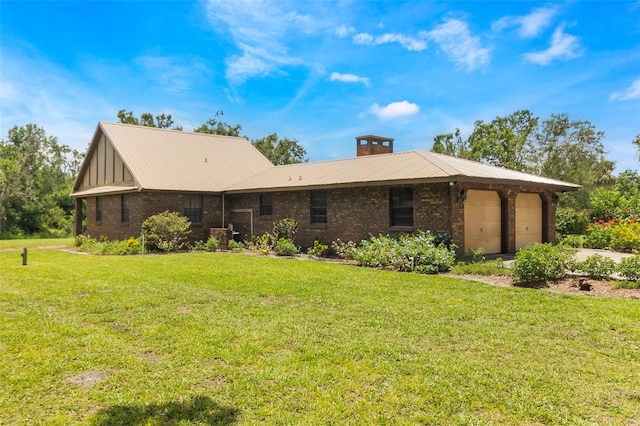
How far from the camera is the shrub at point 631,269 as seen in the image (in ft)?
29.7

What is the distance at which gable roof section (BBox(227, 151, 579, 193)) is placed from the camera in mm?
13031

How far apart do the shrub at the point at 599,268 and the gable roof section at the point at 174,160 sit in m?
15.1

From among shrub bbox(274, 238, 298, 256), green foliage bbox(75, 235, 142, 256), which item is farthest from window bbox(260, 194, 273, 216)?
green foliage bbox(75, 235, 142, 256)

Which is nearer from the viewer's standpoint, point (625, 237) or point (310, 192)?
point (625, 237)

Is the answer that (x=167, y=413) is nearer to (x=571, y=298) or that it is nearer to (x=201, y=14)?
(x=571, y=298)

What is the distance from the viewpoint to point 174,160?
21031 millimetres

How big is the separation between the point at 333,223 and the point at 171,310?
960 centimetres

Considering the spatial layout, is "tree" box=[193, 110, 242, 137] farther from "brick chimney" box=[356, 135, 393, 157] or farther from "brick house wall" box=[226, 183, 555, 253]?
"brick chimney" box=[356, 135, 393, 157]

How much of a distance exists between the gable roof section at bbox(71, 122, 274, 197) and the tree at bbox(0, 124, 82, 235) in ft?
37.2

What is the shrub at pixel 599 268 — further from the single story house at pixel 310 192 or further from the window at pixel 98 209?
the window at pixel 98 209

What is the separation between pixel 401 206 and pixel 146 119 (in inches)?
1453

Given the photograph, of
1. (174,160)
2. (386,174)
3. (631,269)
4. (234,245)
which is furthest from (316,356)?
(174,160)

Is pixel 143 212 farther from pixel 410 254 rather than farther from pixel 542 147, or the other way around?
pixel 542 147

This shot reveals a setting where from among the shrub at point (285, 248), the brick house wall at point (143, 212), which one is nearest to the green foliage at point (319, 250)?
the shrub at point (285, 248)
